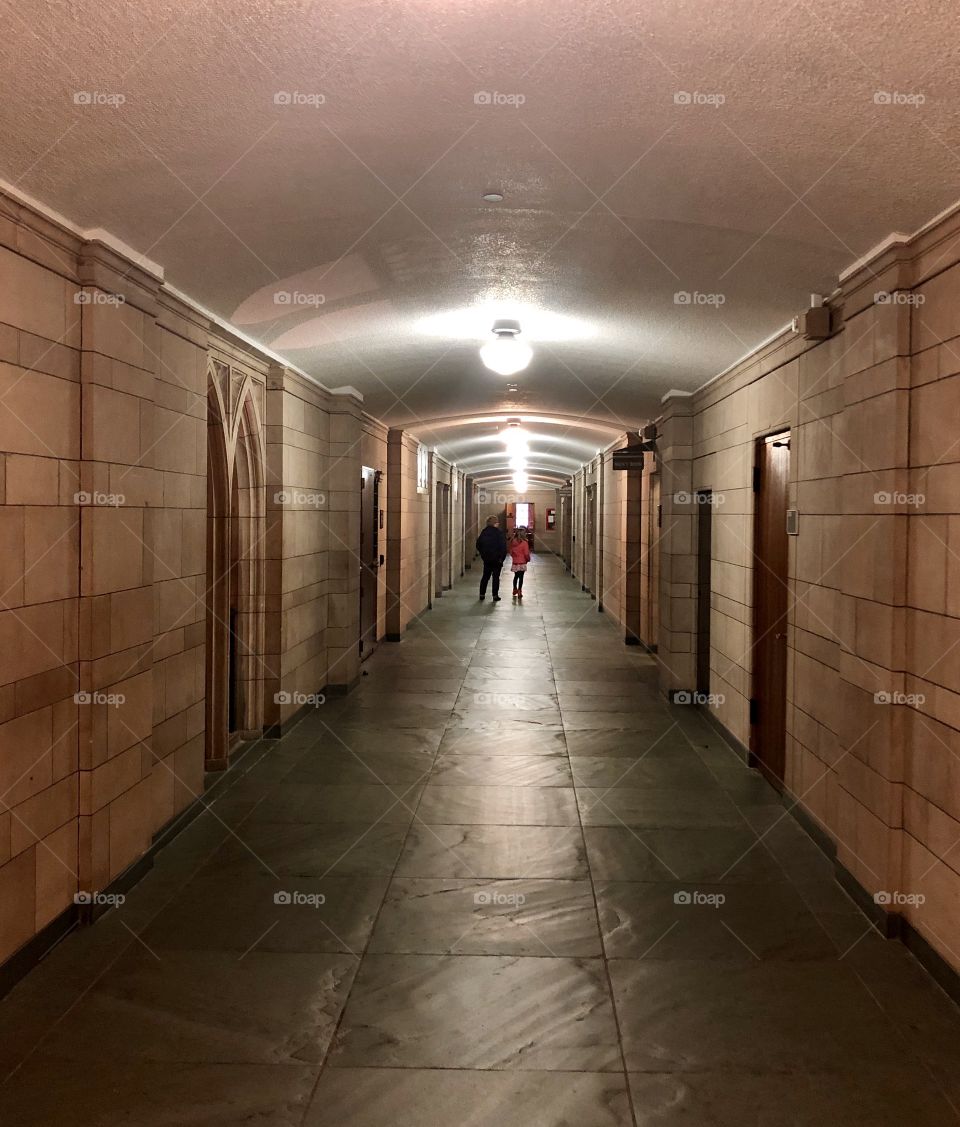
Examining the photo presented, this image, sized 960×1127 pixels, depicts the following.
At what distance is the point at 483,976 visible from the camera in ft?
10.7

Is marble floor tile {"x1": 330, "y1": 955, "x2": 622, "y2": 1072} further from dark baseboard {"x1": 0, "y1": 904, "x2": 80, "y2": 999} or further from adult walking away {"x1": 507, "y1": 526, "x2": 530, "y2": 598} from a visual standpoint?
adult walking away {"x1": 507, "y1": 526, "x2": 530, "y2": 598}

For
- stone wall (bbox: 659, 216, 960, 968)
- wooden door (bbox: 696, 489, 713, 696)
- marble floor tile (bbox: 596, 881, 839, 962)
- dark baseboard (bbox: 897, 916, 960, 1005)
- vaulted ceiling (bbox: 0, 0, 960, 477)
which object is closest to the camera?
vaulted ceiling (bbox: 0, 0, 960, 477)

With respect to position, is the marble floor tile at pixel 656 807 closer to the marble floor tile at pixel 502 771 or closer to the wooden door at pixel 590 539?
the marble floor tile at pixel 502 771

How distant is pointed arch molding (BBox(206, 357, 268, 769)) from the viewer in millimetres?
5812

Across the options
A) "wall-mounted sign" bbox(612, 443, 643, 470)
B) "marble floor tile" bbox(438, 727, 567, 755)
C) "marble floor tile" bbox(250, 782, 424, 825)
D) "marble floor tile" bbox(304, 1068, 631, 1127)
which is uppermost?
"wall-mounted sign" bbox(612, 443, 643, 470)

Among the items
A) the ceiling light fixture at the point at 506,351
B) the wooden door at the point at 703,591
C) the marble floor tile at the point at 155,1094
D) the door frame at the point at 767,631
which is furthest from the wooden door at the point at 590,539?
the marble floor tile at the point at 155,1094

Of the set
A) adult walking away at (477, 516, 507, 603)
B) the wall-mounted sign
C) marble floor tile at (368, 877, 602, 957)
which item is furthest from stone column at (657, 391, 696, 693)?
adult walking away at (477, 516, 507, 603)

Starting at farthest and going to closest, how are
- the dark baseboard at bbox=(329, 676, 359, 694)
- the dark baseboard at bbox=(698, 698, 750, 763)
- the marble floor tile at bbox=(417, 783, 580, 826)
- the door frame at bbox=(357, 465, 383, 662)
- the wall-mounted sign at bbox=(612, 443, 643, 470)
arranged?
the wall-mounted sign at bbox=(612, 443, 643, 470) < the door frame at bbox=(357, 465, 383, 662) < the dark baseboard at bbox=(329, 676, 359, 694) < the dark baseboard at bbox=(698, 698, 750, 763) < the marble floor tile at bbox=(417, 783, 580, 826)

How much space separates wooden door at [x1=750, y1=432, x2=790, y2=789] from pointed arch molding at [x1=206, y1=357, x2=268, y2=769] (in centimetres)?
355

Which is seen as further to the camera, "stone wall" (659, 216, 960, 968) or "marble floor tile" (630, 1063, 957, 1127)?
"stone wall" (659, 216, 960, 968)

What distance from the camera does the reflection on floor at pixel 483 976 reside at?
8.47 ft

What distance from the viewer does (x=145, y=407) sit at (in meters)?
4.17

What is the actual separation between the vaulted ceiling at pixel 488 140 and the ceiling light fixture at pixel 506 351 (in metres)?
0.55

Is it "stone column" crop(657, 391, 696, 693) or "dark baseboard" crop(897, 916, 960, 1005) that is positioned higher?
"stone column" crop(657, 391, 696, 693)
